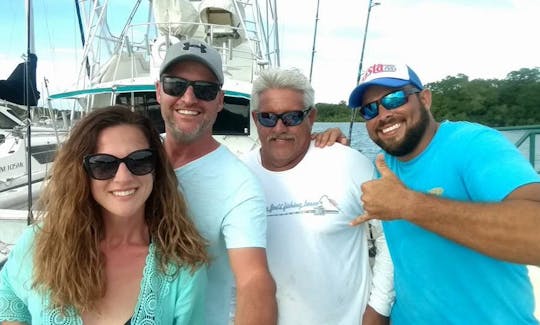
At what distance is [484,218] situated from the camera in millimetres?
1473

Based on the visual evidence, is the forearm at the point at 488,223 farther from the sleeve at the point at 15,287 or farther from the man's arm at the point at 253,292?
the sleeve at the point at 15,287

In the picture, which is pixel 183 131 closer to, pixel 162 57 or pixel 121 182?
pixel 121 182

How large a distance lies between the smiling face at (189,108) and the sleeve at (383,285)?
3.82 feet

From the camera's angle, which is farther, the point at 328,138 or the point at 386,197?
the point at 328,138

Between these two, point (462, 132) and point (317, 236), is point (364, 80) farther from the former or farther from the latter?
point (317, 236)

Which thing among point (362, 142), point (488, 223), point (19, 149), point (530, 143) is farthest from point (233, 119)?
point (362, 142)

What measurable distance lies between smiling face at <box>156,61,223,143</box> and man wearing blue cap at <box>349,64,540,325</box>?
743 mm

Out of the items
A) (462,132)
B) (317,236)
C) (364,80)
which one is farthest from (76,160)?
(462,132)

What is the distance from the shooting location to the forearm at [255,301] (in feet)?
5.31

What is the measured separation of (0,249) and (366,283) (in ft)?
13.1

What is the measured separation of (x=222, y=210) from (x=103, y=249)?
0.49 meters

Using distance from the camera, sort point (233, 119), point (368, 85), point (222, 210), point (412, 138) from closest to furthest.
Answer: point (222, 210)
point (412, 138)
point (368, 85)
point (233, 119)

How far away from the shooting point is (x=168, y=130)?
210cm

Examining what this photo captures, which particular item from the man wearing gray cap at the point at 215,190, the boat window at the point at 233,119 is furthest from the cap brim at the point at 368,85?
the boat window at the point at 233,119
